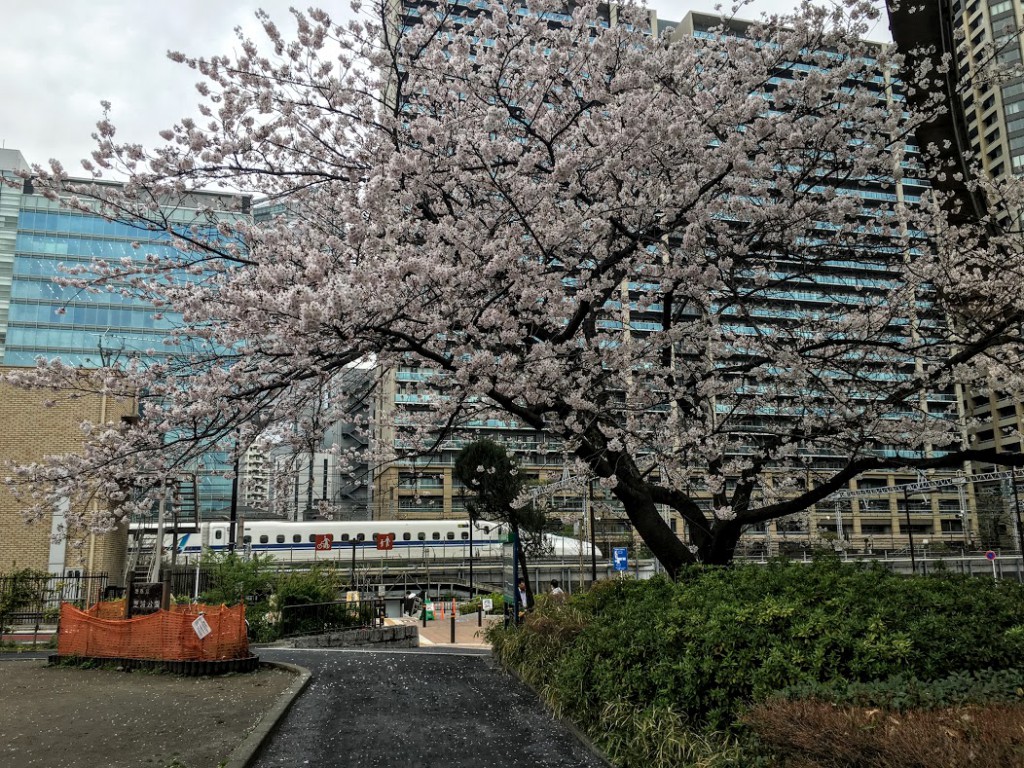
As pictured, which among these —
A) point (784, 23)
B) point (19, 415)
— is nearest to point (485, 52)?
point (784, 23)

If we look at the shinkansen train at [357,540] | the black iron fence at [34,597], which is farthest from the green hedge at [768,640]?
the shinkansen train at [357,540]

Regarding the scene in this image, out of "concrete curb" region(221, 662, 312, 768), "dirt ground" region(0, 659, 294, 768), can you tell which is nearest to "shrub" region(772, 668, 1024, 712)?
"concrete curb" region(221, 662, 312, 768)

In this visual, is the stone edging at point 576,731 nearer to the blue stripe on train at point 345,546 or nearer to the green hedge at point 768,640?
the green hedge at point 768,640

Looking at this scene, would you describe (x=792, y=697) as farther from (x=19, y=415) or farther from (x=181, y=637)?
(x=19, y=415)

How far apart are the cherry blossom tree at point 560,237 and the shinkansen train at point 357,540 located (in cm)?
3140

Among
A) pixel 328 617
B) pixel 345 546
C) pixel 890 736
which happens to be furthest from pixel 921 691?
pixel 345 546

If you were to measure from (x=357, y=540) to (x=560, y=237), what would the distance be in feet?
132

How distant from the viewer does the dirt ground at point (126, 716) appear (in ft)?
24.6

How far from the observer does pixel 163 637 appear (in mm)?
13227

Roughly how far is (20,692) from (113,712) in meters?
2.74

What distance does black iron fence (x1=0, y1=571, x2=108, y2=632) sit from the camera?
1973cm

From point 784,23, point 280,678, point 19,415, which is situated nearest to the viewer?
point 784,23

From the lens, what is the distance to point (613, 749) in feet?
23.5

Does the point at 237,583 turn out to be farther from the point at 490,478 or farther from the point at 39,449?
the point at 39,449
